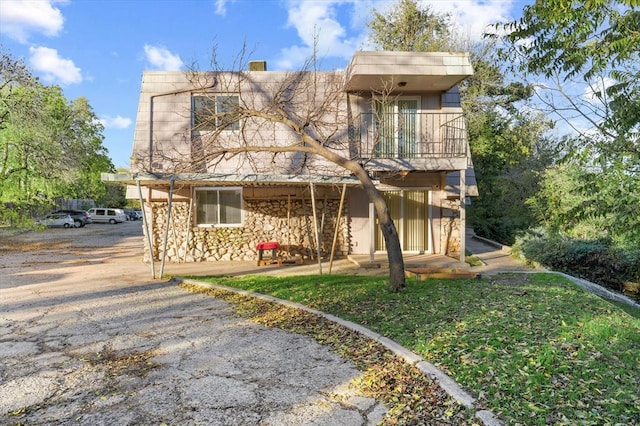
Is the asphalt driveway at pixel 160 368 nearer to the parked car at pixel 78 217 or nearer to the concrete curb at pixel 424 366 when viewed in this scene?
the concrete curb at pixel 424 366

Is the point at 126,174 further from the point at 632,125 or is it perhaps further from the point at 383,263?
the point at 632,125

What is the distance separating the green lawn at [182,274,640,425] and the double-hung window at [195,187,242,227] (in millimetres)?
4483

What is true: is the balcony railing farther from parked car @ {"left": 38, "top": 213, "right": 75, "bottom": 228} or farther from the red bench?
parked car @ {"left": 38, "top": 213, "right": 75, "bottom": 228}

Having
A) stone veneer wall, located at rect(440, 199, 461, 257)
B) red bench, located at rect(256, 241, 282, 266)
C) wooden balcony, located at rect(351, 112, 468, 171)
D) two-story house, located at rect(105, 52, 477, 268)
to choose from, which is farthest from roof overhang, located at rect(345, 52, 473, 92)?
red bench, located at rect(256, 241, 282, 266)

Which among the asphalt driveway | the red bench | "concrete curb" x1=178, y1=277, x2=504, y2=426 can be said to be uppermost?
the red bench

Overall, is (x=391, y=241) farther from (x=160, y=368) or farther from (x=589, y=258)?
(x=589, y=258)

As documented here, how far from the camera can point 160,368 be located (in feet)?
14.4

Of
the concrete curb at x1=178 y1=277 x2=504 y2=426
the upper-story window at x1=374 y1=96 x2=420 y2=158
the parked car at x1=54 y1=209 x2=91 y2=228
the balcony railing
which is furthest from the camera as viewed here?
the parked car at x1=54 y1=209 x2=91 y2=228

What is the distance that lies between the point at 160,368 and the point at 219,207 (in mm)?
8703

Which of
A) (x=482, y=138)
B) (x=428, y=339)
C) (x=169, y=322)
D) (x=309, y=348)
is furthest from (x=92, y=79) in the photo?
(x=482, y=138)

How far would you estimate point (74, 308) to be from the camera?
7.21 metres

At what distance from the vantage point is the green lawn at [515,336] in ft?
10.9

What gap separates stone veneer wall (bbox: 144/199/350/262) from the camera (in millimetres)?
12492

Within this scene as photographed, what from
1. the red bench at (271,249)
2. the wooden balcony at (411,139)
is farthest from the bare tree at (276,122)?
the red bench at (271,249)
